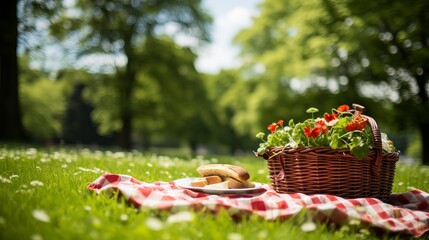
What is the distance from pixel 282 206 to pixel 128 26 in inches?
662

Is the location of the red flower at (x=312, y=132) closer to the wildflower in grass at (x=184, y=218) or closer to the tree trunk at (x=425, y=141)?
the wildflower in grass at (x=184, y=218)

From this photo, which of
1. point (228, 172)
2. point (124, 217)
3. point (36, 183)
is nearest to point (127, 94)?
point (36, 183)

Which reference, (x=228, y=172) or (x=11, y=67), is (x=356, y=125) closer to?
(x=228, y=172)

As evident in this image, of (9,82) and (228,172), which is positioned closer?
(228,172)

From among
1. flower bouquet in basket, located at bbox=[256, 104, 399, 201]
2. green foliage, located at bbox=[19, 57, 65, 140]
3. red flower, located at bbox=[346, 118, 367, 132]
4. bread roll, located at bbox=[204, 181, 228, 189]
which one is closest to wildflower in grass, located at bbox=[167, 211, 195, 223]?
bread roll, located at bbox=[204, 181, 228, 189]

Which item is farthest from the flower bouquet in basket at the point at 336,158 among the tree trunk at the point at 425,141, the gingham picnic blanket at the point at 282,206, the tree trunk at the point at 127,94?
the tree trunk at the point at 127,94

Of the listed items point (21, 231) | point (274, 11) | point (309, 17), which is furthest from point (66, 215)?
point (274, 11)

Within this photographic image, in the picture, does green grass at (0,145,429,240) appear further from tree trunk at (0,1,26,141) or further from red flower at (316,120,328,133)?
tree trunk at (0,1,26,141)

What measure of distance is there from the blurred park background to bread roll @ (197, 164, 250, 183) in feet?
27.6

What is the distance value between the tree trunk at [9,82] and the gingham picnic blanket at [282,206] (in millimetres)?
10970

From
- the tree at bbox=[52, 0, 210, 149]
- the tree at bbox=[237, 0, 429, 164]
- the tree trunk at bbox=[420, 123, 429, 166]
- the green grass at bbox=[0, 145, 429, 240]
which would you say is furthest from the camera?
the tree at bbox=[52, 0, 210, 149]

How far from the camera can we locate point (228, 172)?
10.9ft

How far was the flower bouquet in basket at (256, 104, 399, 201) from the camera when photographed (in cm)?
323

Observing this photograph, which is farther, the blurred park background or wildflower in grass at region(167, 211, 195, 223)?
the blurred park background
